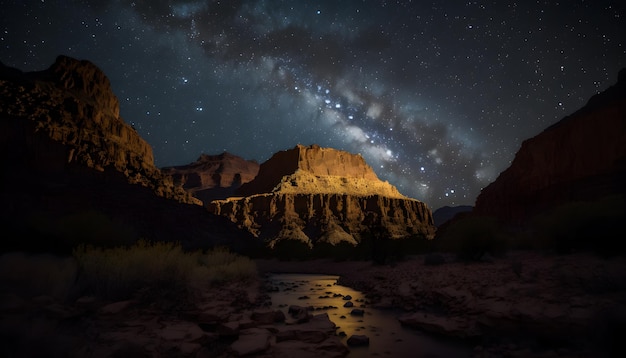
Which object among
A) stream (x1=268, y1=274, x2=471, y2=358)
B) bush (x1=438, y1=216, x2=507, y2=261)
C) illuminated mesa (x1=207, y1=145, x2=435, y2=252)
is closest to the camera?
stream (x1=268, y1=274, x2=471, y2=358)

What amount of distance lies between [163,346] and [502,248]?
18363 mm

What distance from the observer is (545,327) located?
661 cm

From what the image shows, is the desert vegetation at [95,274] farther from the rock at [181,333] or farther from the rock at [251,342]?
the rock at [251,342]

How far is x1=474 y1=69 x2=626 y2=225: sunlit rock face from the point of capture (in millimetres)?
40125

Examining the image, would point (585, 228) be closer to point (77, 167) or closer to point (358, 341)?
point (358, 341)

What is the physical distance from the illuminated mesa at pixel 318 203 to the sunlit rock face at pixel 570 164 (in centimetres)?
2467

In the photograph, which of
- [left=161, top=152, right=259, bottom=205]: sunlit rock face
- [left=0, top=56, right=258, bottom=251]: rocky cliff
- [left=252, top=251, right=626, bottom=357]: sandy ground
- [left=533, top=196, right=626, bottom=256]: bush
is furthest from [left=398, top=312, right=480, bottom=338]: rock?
[left=161, top=152, right=259, bottom=205]: sunlit rock face

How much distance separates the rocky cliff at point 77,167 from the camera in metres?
37.5

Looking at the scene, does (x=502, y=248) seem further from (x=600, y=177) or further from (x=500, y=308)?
(x=600, y=177)

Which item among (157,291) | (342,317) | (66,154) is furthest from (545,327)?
(66,154)

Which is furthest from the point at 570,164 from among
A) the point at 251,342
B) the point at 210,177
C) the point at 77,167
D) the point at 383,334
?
the point at 210,177

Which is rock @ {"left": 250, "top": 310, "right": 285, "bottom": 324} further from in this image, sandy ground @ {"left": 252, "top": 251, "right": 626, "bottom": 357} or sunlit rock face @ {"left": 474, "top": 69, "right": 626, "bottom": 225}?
sunlit rock face @ {"left": 474, "top": 69, "right": 626, "bottom": 225}

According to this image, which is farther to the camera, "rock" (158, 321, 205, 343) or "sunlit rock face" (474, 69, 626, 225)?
"sunlit rock face" (474, 69, 626, 225)

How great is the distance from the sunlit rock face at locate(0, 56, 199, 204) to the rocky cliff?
0.37ft
